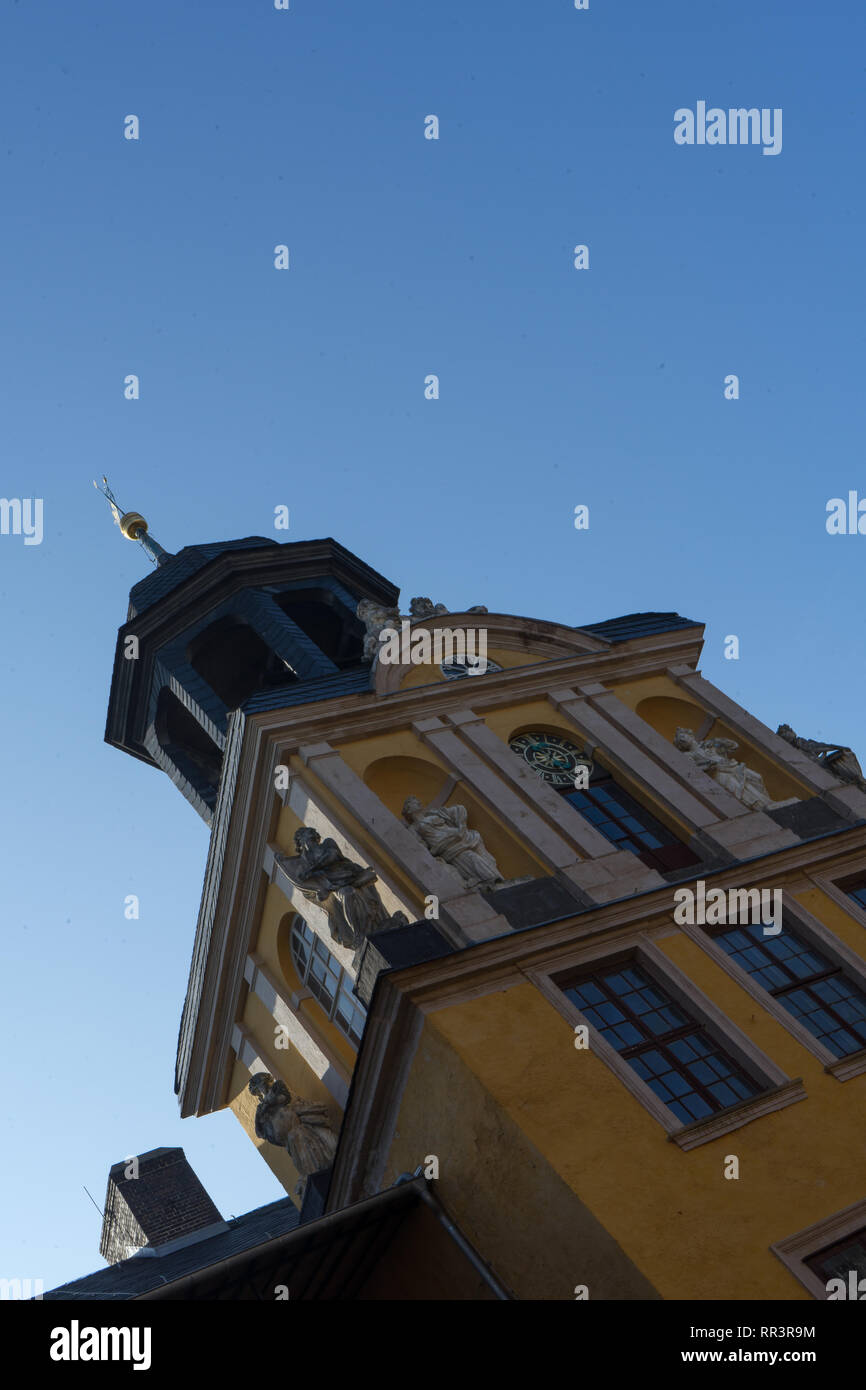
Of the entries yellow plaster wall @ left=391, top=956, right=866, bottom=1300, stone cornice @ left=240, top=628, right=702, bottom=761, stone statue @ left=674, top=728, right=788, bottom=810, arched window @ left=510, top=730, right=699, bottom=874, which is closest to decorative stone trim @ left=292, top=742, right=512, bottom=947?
stone cornice @ left=240, top=628, right=702, bottom=761

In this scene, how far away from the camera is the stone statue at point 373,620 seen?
28406mm

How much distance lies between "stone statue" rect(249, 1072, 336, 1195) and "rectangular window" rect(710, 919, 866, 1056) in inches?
282

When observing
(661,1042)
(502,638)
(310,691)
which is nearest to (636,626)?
(502,638)

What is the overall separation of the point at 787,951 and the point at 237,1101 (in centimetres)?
1245

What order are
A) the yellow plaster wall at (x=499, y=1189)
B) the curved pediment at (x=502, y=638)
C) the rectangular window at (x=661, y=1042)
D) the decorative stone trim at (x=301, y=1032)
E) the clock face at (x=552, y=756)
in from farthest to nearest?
the curved pediment at (x=502, y=638)
the clock face at (x=552, y=756)
the decorative stone trim at (x=301, y=1032)
the rectangular window at (x=661, y=1042)
the yellow plaster wall at (x=499, y=1189)

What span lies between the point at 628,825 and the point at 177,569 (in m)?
15.6

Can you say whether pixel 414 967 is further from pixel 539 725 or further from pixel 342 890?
pixel 539 725

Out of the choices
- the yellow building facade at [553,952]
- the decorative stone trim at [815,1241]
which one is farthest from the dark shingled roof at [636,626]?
the decorative stone trim at [815,1241]

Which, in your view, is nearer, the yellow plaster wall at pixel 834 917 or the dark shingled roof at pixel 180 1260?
the yellow plaster wall at pixel 834 917

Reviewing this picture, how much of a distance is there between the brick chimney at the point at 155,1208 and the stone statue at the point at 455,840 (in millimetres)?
12896

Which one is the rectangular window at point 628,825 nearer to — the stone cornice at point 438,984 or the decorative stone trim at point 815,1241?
the stone cornice at point 438,984

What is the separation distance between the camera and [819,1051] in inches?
768
